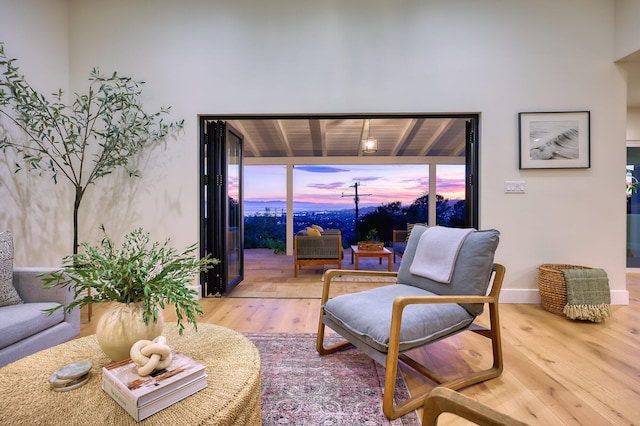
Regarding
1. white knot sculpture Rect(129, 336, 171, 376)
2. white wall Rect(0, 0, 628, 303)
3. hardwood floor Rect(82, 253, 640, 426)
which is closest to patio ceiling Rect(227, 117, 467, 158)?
white wall Rect(0, 0, 628, 303)

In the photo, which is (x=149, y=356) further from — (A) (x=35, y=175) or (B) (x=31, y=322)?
(A) (x=35, y=175)

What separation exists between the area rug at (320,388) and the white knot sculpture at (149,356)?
2.11 feet

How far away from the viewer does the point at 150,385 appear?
87 centimetres

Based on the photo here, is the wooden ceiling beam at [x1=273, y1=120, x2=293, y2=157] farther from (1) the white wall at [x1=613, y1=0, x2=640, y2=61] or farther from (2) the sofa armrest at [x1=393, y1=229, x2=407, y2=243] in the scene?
(1) the white wall at [x1=613, y1=0, x2=640, y2=61]

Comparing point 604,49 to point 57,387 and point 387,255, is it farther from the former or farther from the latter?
point 57,387

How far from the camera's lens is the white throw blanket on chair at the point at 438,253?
1.78 metres

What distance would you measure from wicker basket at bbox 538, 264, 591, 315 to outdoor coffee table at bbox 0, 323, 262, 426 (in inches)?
112

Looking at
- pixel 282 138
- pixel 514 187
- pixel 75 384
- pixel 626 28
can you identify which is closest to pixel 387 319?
pixel 75 384

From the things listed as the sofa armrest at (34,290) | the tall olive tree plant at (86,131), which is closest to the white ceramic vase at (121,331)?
the sofa armrest at (34,290)

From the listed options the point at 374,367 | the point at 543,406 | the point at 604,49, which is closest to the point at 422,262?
the point at 374,367

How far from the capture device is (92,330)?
236 cm

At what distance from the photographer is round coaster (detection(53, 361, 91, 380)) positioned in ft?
3.11

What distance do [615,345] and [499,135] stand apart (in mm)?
1996

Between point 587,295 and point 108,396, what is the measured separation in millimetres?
3394
